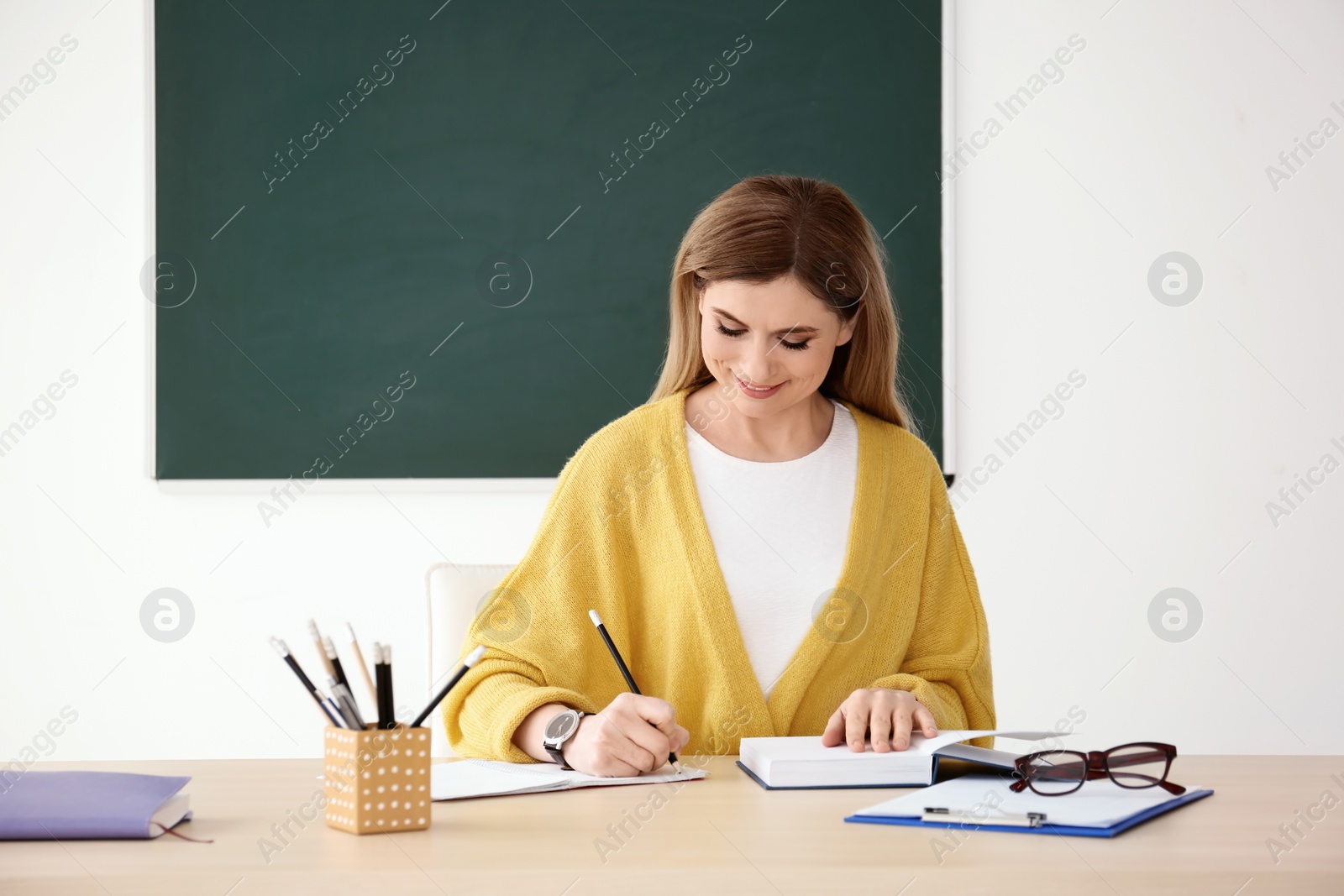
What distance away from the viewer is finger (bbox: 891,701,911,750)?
1.19m

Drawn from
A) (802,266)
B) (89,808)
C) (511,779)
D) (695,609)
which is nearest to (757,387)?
(802,266)

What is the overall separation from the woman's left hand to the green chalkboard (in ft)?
4.97

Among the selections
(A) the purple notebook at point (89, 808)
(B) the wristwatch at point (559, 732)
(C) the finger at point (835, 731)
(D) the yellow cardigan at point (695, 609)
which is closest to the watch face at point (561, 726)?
(B) the wristwatch at point (559, 732)

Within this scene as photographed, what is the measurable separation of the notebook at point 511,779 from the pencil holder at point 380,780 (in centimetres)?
10

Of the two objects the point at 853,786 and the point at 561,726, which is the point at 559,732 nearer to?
the point at 561,726

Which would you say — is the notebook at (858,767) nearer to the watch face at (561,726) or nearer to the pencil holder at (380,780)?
the watch face at (561,726)

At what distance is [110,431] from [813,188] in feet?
6.41

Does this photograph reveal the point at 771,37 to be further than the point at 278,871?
Yes

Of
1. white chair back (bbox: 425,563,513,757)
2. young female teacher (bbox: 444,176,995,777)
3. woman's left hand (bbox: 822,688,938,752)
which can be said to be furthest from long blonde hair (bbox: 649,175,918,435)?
woman's left hand (bbox: 822,688,938,752)

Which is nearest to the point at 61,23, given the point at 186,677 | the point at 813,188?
the point at 186,677

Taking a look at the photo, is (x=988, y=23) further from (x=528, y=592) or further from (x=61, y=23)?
(x=61, y=23)

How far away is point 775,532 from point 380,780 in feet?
2.41

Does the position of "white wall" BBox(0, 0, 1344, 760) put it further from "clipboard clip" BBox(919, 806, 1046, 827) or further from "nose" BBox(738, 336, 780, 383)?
"clipboard clip" BBox(919, 806, 1046, 827)

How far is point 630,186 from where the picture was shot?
8.84 feet
